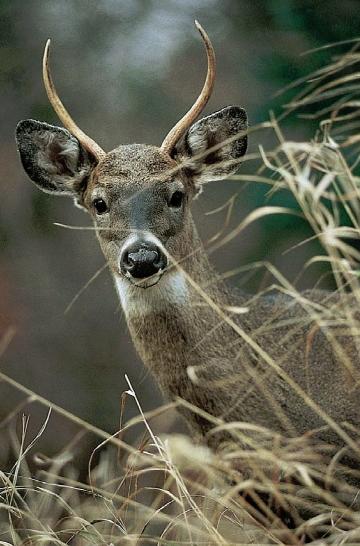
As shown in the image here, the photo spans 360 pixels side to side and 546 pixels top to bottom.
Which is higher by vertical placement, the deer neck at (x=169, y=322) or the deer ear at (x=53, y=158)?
the deer ear at (x=53, y=158)

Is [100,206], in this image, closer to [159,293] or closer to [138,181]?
[138,181]

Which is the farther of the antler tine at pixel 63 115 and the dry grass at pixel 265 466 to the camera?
the antler tine at pixel 63 115

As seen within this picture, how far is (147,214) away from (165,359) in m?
0.61

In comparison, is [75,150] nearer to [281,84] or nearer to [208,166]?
[208,166]

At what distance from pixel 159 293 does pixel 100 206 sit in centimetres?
55

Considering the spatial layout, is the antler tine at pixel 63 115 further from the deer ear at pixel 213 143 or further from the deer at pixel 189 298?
the deer ear at pixel 213 143

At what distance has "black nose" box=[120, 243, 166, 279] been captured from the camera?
188 inches

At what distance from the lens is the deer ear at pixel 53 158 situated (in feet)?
18.4

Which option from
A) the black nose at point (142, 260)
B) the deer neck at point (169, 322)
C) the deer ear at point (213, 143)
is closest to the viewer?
the black nose at point (142, 260)

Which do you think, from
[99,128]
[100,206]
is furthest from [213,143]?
[99,128]

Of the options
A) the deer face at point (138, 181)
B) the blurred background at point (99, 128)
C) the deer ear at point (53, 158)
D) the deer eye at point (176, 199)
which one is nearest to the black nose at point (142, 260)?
the deer face at point (138, 181)

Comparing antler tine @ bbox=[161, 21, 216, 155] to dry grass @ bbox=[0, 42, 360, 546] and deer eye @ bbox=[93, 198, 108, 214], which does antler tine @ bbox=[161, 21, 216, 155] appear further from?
dry grass @ bbox=[0, 42, 360, 546]

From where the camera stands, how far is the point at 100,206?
5.38 meters

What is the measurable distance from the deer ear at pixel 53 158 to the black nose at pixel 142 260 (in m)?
0.90
